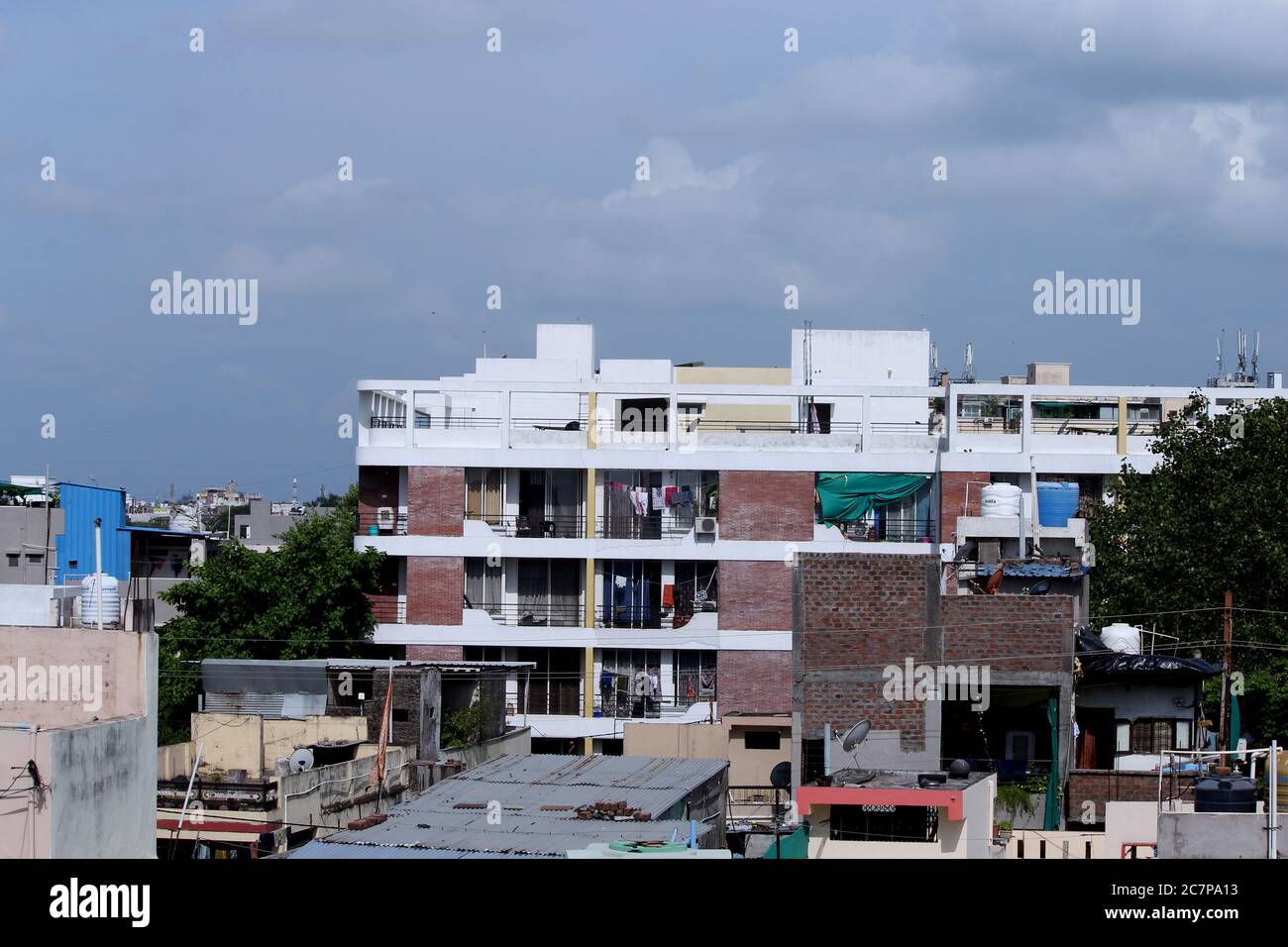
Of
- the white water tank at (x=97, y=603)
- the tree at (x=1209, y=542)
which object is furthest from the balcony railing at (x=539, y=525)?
the white water tank at (x=97, y=603)

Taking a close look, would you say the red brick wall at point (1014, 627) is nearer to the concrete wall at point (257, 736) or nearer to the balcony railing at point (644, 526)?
the concrete wall at point (257, 736)

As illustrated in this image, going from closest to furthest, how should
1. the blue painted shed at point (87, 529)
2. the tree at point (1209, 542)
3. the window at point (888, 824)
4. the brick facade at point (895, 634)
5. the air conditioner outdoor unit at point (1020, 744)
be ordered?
1. the window at point (888, 824)
2. the brick facade at point (895, 634)
3. the air conditioner outdoor unit at point (1020, 744)
4. the tree at point (1209, 542)
5. the blue painted shed at point (87, 529)

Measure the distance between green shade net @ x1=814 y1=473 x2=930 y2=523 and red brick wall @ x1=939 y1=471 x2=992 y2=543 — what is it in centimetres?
99

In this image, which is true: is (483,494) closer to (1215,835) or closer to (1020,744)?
(1020,744)

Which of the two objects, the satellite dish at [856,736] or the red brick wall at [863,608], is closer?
the satellite dish at [856,736]

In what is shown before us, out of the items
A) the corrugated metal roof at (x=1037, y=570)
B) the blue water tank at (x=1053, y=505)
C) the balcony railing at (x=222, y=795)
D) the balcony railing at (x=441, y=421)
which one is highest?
the balcony railing at (x=441, y=421)

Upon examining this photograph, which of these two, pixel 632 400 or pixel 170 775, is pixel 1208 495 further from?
pixel 170 775

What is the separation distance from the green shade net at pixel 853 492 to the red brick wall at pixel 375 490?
11997 millimetres

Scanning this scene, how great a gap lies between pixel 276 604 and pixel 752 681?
13060mm

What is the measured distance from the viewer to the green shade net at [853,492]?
42219mm

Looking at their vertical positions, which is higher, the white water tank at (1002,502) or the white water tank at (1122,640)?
the white water tank at (1002,502)
